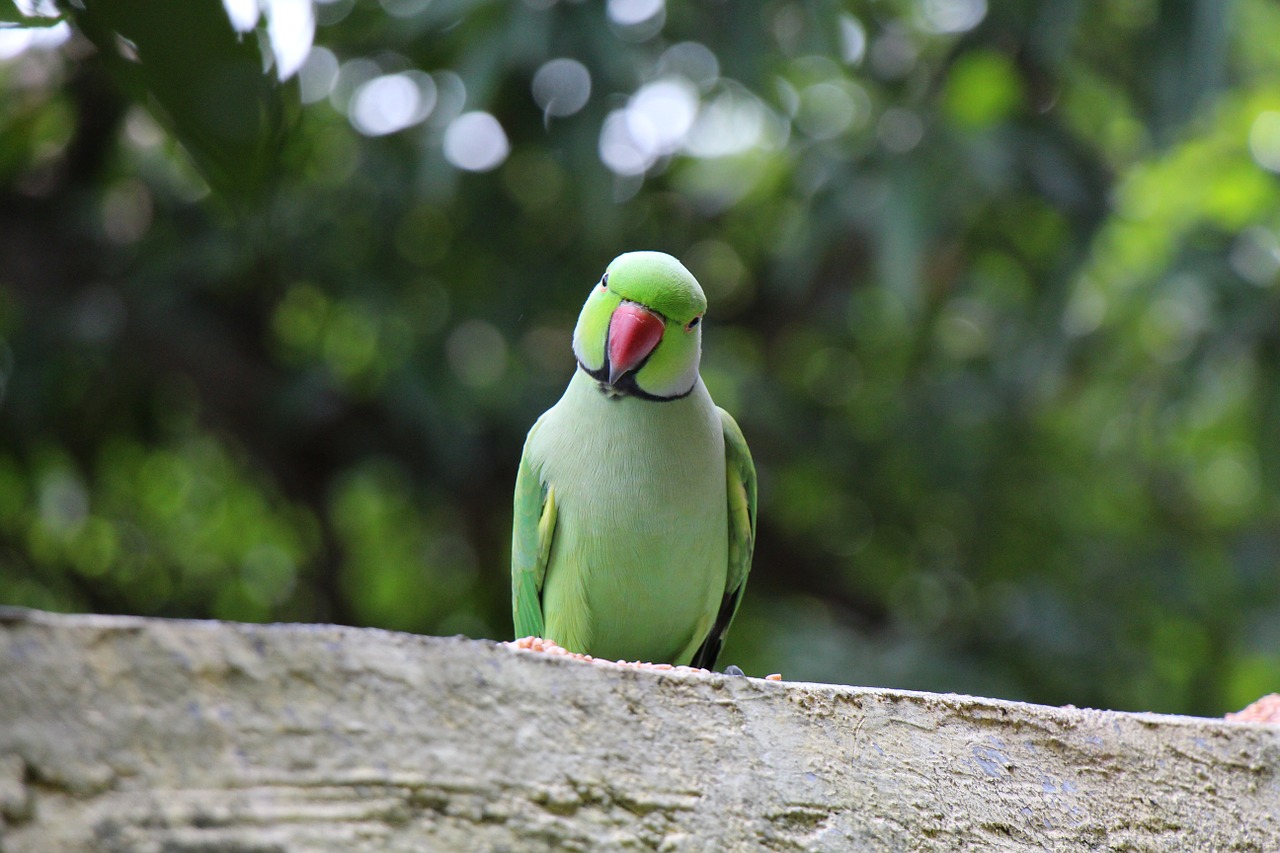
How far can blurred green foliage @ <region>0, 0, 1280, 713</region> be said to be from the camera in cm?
458

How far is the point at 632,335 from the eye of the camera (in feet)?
8.08

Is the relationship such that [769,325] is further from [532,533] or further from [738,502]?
[532,533]

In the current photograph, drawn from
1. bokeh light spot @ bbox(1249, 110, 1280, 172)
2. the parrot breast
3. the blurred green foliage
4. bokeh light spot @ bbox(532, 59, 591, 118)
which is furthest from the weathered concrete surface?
bokeh light spot @ bbox(1249, 110, 1280, 172)

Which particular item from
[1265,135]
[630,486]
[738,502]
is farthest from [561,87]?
[1265,135]

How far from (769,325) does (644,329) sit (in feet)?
14.4

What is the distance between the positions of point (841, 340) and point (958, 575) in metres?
1.49

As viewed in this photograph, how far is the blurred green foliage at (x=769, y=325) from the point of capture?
4.58m

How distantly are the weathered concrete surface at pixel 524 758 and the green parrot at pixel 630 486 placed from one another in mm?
767

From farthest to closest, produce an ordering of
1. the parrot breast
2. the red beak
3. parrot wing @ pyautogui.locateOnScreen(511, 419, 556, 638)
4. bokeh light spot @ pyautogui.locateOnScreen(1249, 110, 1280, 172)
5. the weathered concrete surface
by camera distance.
→ bokeh light spot @ pyautogui.locateOnScreen(1249, 110, 1280, 172), parrot wing @ pyautogui.locateOnScreen(511, 419, 556, 638), the parrot breast, the red beak, the weathered concrete surface

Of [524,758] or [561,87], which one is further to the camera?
[561,87]

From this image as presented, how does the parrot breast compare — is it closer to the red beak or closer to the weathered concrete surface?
the red beak

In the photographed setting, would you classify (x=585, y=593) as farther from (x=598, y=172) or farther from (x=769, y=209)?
(x=769, y=209)

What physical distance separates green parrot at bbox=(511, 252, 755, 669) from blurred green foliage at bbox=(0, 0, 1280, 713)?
55.1 inches

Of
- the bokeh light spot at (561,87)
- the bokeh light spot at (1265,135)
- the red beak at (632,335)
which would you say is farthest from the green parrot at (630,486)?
the bokeh light spot at (1265,135)
